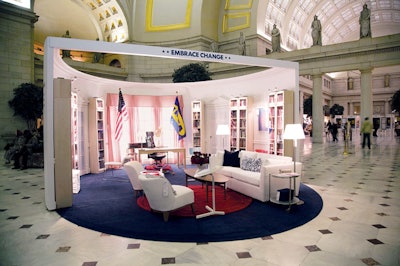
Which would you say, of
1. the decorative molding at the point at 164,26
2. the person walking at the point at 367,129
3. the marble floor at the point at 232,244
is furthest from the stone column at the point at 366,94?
the decorative molding at the point at 164,26

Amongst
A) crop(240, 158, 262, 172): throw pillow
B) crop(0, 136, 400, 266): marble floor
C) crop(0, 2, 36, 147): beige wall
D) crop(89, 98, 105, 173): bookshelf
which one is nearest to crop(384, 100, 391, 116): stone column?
crop(0, 136, 400, 266): marble floor

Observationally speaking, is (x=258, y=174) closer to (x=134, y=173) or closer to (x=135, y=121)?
(x=134, y=173)

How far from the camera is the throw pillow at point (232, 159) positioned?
6.44m

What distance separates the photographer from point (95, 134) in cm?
827

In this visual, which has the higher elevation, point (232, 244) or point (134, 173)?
point (134, 173)

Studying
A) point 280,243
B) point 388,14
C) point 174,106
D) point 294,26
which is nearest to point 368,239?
point 280,243

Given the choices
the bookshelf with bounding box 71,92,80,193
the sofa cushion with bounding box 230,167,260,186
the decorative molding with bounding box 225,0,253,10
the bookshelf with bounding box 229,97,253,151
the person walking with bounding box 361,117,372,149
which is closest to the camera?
the sofa cushion with bounding box 230,167,260,186

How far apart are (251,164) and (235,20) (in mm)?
16523

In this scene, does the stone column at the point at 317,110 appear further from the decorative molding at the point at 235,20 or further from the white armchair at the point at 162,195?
the white armchair at the point at 162,195

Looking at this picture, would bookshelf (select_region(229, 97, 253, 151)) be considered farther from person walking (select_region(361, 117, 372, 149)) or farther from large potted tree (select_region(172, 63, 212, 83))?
person walking (select_region(361, 117, 372, 149))

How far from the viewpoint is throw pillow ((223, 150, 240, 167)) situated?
6.44 m

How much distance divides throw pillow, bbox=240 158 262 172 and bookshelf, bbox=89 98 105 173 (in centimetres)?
466

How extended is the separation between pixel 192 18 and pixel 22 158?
47.0ft

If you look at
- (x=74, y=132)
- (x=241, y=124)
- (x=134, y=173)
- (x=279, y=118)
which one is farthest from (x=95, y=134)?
(x=279, y=118)
